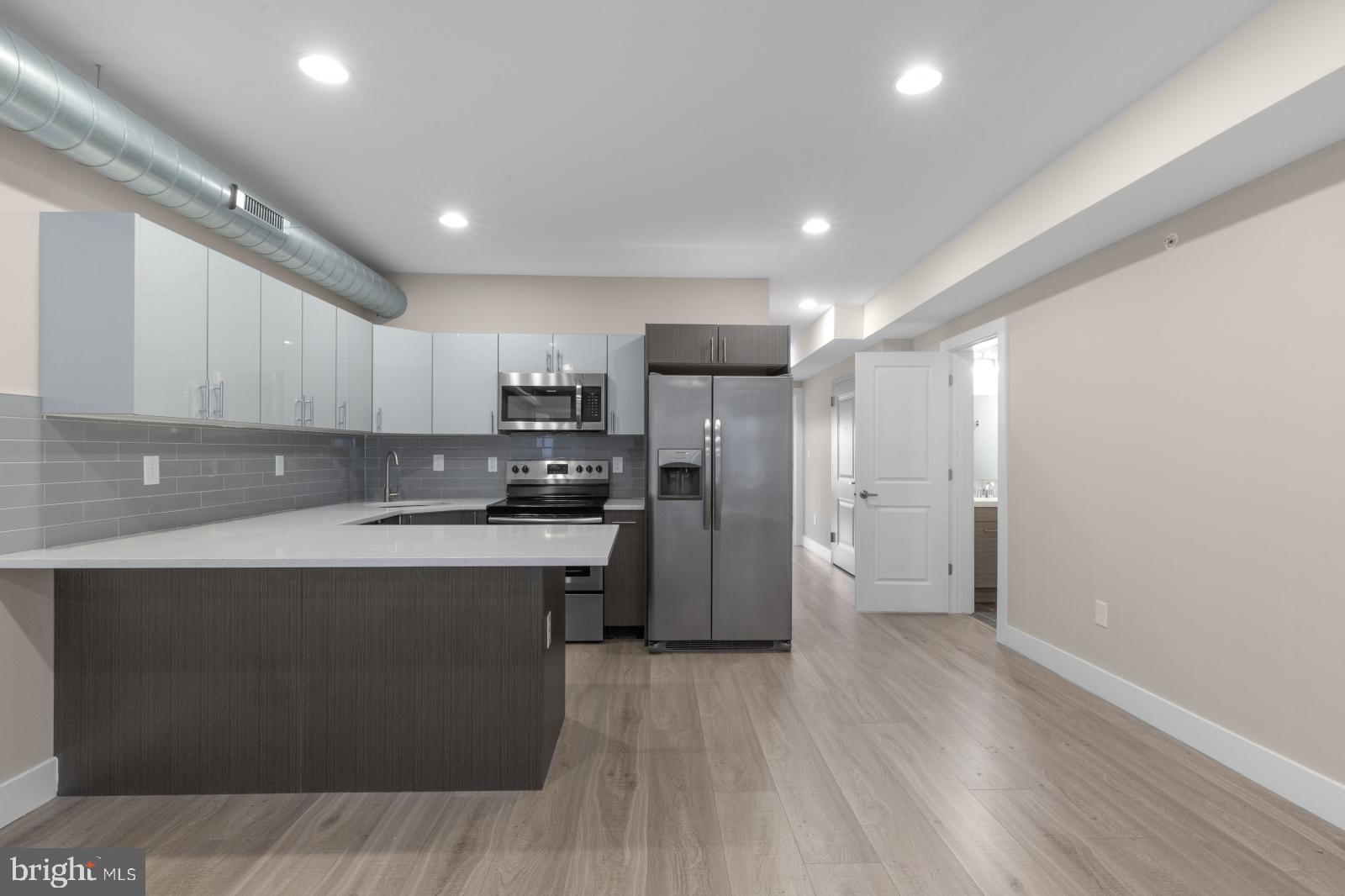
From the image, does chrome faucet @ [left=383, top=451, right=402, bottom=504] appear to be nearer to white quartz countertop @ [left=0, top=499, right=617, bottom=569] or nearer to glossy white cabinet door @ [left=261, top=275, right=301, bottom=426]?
glossy white cabinet door @ [left=261, top=275, right=301, bottom=426]

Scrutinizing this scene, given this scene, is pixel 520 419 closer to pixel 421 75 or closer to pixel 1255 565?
pixel 421 75

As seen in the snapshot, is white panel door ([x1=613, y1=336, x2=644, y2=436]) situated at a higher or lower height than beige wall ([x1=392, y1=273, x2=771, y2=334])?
lower

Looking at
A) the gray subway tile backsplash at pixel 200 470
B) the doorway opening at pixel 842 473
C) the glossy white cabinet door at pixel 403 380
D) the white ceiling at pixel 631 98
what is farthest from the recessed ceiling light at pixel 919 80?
the doorway opening at pixel 842 473

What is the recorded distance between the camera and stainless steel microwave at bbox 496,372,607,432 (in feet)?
14.5

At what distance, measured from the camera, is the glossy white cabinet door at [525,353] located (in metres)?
4.50

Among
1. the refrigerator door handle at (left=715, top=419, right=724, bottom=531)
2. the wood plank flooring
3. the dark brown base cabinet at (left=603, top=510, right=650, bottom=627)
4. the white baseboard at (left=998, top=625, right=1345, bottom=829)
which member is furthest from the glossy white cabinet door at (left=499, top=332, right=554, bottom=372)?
the white baseboard at (left=998, top=625, right=1345, bottom=829)


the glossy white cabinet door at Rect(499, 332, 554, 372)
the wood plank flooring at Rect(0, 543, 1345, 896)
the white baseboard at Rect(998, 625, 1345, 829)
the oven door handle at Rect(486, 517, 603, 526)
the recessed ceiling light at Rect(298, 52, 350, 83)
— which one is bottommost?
the wood plank flooring at Rect(0, 543, 1345, 896)

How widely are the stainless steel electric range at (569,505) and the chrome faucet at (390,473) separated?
0.80 m

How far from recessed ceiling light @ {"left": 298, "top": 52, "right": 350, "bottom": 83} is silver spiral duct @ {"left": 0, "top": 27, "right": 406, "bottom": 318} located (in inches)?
25.6

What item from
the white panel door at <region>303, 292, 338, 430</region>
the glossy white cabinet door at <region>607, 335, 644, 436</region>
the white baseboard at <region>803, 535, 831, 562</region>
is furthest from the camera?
the white baseboard at <region>803, 535, 831, 562</region>

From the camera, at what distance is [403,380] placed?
438 cm

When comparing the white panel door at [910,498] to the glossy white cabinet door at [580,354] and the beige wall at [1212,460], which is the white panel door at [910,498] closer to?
the beige wall at [1212,460]

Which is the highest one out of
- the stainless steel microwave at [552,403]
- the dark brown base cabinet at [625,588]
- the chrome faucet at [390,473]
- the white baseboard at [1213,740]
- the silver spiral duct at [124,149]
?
the silver spiral duct at [124,149]

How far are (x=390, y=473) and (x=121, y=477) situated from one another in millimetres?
2227
